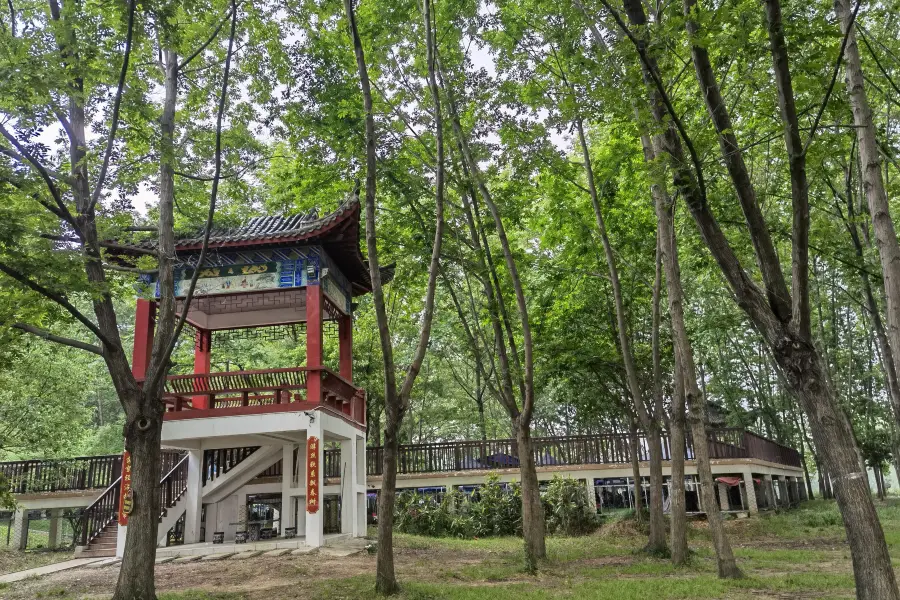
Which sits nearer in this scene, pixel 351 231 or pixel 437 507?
pixel 351 231

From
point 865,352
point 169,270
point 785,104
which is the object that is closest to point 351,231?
point 169,270

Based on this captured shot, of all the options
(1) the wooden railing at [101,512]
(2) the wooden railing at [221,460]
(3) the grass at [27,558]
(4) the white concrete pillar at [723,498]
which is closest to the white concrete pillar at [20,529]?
(3) the grass at [27,558]

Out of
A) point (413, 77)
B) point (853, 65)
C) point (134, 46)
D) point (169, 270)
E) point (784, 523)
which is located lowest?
point (784, 523)

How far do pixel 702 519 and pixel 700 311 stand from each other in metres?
6.79

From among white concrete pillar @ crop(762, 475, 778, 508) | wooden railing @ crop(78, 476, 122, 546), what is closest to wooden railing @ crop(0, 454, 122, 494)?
wooden railing @ crop(78, 476, 122, 546)

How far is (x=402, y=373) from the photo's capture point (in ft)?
74.0

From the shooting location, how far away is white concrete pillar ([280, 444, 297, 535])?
1392 cm

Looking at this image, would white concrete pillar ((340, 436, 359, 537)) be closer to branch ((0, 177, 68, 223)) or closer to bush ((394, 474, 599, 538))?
bush ((394, 474, 599, 538))

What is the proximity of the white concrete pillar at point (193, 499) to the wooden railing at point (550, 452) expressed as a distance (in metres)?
7.00

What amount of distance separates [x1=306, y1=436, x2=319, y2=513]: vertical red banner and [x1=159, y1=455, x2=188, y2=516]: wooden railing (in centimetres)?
379

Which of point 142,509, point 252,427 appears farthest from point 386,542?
point 252,427

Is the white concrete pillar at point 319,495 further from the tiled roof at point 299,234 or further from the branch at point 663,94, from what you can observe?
the branch at point 663,94

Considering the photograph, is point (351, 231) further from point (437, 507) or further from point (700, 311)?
point (700, 311)

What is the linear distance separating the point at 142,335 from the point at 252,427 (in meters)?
2.91
